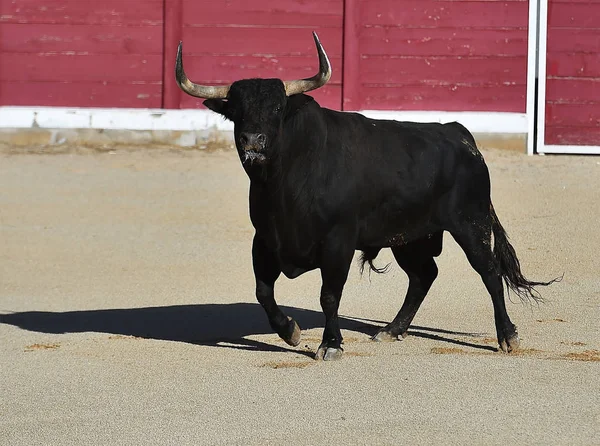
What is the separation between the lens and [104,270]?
972 cm

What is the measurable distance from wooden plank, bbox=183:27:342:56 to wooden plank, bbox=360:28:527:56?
374 mm

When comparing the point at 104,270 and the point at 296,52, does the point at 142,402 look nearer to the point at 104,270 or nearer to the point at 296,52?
the point at 104,270

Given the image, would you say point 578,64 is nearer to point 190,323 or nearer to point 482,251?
point 482,251

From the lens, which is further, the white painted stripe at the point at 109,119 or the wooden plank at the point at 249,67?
the wooden plank at the point at 249,67

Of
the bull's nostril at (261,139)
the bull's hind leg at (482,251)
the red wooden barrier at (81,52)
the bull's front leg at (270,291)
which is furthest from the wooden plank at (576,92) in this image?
the bull's nostril at (261,139)

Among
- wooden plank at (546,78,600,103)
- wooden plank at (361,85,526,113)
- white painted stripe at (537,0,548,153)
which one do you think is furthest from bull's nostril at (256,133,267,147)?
wooden plank at (546,78,600,103)

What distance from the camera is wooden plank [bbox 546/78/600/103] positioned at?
13672 mm

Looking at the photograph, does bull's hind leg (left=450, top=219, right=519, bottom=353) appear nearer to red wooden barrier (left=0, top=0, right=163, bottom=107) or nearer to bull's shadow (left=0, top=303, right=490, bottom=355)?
bull's shadow (left=0, top=303, right=490, bottom=355)

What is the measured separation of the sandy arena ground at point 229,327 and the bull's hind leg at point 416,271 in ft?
0.56

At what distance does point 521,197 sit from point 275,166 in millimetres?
5733

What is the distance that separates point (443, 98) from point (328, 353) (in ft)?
24.3

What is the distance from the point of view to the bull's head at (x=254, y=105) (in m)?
6.45

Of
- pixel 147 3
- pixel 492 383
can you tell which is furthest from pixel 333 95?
pixel 492 383

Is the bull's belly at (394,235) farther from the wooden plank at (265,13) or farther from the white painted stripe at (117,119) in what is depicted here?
the wooden plank at (265,13)
